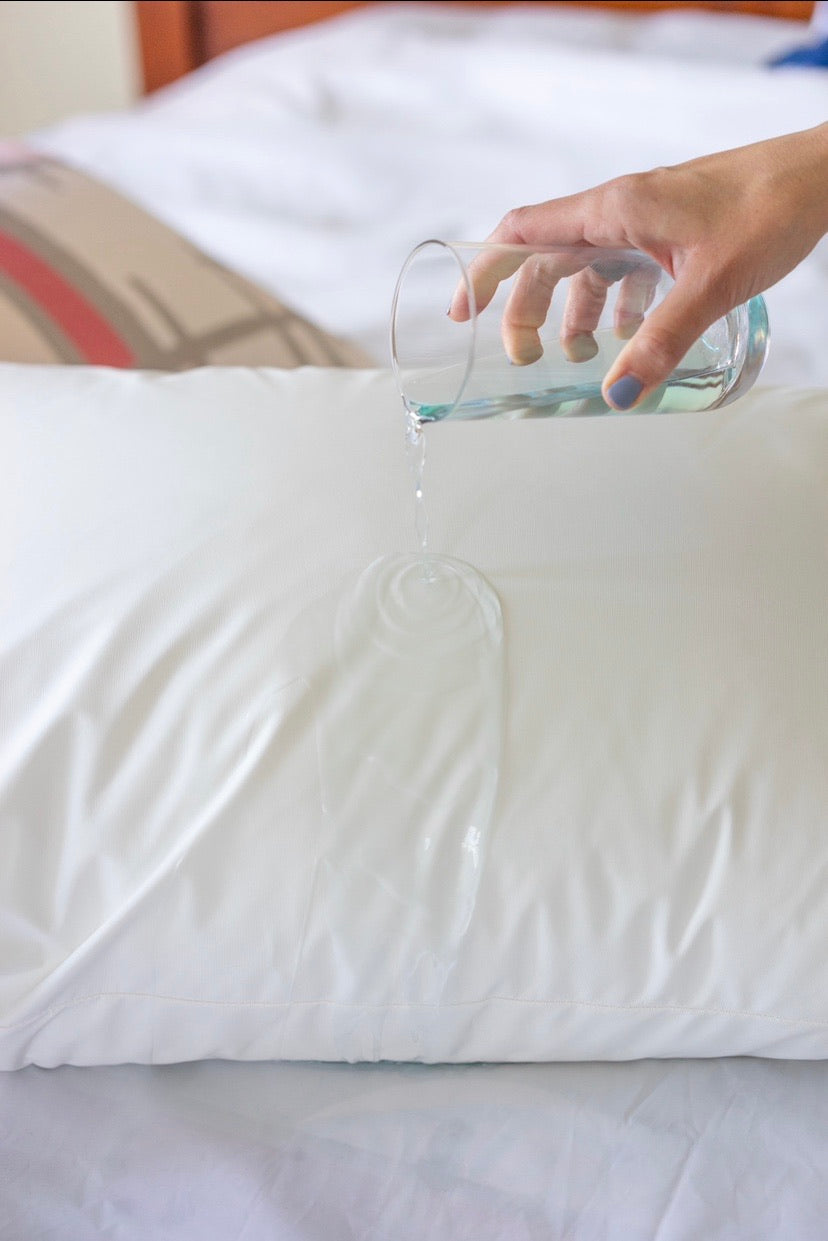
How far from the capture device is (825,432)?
0.69 metres

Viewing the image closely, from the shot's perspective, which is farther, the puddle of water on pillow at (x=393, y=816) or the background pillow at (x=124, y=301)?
the background pillow at (x=124, y=301)

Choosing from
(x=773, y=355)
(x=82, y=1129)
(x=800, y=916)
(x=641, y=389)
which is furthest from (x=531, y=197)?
(x=82, y=1129)

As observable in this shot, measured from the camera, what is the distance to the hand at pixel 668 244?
1.77ft

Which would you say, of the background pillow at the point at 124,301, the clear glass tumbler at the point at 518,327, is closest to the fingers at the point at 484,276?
the clear glass tumbler at the point at 518,327

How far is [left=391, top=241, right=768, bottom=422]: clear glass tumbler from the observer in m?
0.54

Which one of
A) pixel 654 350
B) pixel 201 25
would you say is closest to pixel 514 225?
pixel 654 350

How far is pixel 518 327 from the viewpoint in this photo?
547 mm

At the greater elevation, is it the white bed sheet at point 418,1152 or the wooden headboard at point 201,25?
the wooden headboard at point 201,25

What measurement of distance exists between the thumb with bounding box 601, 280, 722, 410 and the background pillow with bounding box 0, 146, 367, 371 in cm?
44

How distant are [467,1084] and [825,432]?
452 mm

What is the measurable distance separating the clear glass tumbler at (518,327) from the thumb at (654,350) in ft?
0.07

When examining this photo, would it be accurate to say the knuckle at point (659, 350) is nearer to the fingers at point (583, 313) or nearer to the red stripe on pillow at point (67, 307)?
the fingers at point (583, 313)

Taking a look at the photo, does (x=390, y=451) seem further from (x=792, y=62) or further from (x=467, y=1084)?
(x=792, y=62)

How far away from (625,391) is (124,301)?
1.84 ft
